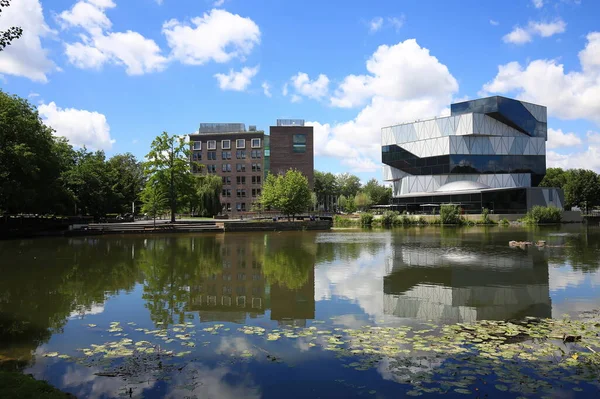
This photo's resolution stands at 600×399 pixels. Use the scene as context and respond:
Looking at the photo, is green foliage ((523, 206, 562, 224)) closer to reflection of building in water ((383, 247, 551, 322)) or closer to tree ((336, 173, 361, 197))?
reflection of building in water ((383, 247, 551, 322))

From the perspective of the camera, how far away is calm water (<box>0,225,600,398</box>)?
25.3ft

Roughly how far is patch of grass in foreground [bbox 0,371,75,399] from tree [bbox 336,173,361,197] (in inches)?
5880

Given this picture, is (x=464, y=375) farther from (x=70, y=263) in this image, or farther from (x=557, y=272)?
(x=70, y=263)

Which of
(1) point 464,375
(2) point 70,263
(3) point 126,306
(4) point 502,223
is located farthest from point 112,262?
(4) point 502,223

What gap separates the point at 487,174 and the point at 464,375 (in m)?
91.6

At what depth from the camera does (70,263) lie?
80.2ft

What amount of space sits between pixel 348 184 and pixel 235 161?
192 ft

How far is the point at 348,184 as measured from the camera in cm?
15988

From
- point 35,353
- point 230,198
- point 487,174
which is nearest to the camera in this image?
point 35,353

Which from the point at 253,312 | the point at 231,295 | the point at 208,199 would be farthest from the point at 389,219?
the point at 253,312

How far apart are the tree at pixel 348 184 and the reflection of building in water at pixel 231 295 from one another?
13576cm

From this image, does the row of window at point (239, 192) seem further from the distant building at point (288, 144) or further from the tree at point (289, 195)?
the tree at point (289, 195)

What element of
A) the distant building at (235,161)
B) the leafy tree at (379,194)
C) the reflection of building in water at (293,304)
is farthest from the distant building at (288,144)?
the reflection of building in water at (293,304)

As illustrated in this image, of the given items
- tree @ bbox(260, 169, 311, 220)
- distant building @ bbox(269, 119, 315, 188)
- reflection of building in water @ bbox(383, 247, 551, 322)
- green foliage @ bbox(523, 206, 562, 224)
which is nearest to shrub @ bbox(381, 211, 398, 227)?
tree @ bbox(260, 169, 311, 220)
